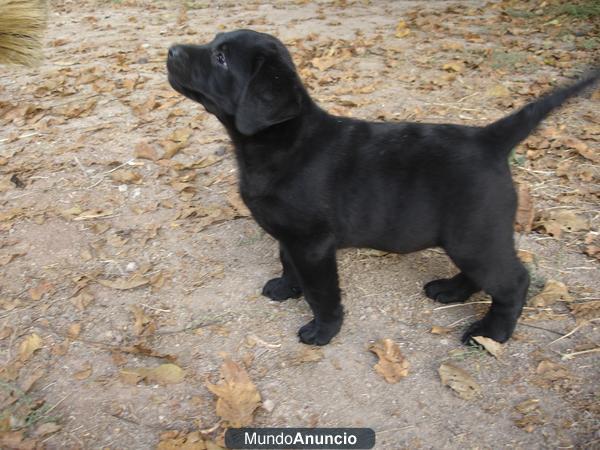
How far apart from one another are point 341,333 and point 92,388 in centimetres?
129

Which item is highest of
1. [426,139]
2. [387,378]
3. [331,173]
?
[426,139]

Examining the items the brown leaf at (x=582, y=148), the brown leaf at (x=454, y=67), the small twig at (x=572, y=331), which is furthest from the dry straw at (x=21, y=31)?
the brown leaf at (x=454, y=67)

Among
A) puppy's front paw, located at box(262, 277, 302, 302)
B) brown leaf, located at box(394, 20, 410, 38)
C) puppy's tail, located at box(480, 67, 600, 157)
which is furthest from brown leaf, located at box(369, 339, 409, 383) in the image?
brown leaf, located at box(394, 20, 410, 38)

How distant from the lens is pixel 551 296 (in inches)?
116

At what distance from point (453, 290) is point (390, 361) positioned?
0.66 meters

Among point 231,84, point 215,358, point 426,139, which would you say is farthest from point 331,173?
point 215,358

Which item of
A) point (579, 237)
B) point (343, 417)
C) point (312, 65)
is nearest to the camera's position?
point (343, 417)

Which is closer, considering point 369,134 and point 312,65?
point 369,134

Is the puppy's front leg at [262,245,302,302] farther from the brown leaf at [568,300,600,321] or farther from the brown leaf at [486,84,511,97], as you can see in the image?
the brown leaf at [486,84,511,97]

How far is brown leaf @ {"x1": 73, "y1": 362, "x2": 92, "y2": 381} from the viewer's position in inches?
103

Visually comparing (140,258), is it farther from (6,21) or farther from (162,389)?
(6,21)

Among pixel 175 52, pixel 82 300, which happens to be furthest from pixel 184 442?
pixel 175 52

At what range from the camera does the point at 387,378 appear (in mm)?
2533

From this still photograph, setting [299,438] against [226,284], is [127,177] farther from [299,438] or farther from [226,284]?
[299,438]
